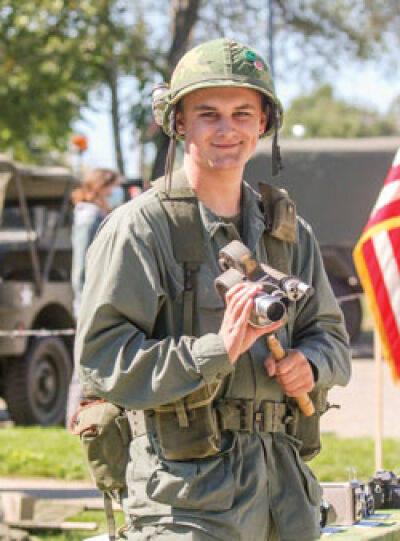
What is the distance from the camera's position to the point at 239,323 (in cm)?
303

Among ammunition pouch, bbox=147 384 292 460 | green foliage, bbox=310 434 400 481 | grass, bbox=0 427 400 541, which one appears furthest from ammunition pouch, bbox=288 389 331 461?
grass, bbox=0 427 400 541

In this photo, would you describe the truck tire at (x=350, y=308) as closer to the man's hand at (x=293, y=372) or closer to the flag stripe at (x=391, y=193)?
the flag stripe at (x=391, y=193)

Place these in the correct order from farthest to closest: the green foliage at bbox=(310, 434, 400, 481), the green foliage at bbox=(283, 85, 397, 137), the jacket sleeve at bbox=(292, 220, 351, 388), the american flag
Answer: the green foliage at bbox=(283, 85, 397, 137), the green foliage at bbox=(310, 434, 400, 481), the american flag, the jacket sleeve at bbox=(292, 220, 351, 388)

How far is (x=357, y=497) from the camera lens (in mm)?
5309

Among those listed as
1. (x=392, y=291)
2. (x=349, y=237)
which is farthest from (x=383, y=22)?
(x=392, y=291)

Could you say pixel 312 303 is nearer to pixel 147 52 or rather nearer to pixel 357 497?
pixel 357 497

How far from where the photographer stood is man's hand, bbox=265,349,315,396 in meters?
3.25

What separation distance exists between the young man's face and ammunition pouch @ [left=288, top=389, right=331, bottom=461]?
2.07 feet

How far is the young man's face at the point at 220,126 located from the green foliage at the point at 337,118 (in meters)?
59.0

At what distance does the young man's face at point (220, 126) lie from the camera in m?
3.33

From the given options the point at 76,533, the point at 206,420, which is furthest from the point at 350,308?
the point at 206,420

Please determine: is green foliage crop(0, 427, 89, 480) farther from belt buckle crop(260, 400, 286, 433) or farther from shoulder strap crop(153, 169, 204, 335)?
shoulder strap crop(153, 169, 204, 335)

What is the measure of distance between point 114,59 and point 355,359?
4.93 m

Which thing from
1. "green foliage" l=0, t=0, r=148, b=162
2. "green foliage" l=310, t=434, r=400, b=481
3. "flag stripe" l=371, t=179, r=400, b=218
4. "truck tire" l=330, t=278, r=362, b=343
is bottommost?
"green foliage" l=310, t=434, r=400, b=481
